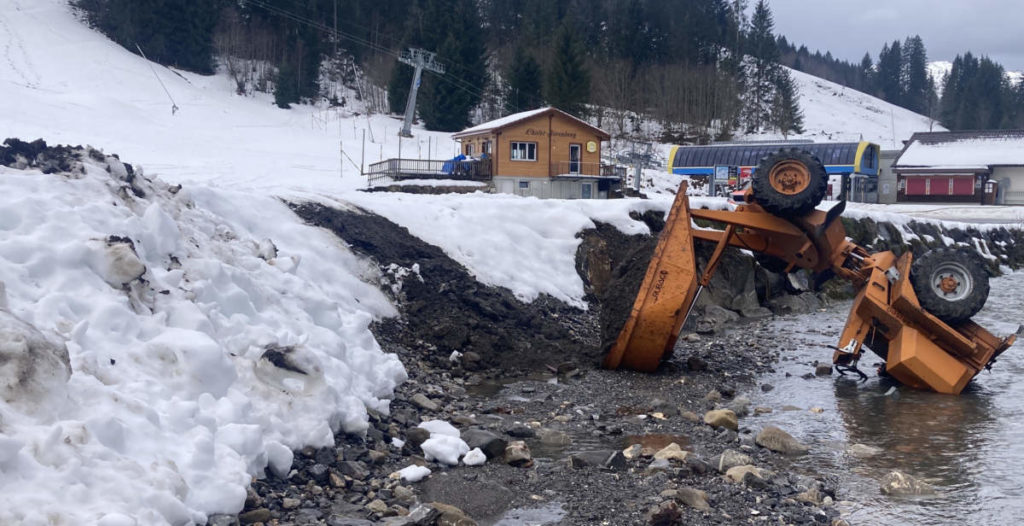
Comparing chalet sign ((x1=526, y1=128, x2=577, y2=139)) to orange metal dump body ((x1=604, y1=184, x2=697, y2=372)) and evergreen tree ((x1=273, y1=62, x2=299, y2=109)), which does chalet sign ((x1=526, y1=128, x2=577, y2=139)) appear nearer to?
orange metal dump body ((x1=604, y1=184, x2=697, y2=372))

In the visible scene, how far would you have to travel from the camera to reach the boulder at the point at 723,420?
8938mm

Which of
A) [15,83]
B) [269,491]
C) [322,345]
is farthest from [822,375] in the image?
[15,83]

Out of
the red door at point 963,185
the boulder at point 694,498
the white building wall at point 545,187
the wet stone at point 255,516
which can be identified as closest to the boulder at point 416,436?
the wet stone at point 255,516

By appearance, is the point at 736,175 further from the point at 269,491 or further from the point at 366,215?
the point at 269,491

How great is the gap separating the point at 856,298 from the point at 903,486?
4778 millimetres

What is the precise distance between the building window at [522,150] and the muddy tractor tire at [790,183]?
93.3 ft

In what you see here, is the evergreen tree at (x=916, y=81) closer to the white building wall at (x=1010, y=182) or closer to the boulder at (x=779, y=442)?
the white building wall at (x=1010, y=182)

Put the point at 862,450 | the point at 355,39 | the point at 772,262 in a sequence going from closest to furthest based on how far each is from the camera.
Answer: the point at 862,450, the point at 772,262, the point at 355,39

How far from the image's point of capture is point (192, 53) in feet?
213

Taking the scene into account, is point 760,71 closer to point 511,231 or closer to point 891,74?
point 891,74

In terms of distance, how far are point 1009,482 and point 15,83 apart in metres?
58.1

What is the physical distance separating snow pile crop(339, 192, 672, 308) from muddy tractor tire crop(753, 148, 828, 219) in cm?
463

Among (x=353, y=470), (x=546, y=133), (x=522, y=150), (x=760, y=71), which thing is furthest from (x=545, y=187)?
(x=760, y=71)

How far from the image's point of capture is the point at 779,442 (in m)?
8.25
